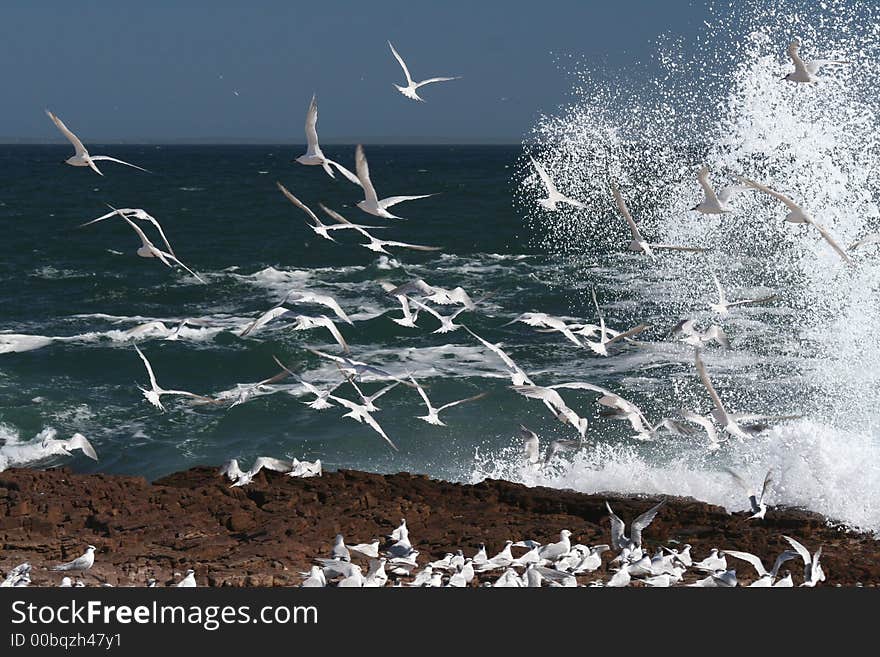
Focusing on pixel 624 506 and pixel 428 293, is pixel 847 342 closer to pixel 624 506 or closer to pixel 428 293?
pixel 624 506

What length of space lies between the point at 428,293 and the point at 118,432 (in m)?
7.39

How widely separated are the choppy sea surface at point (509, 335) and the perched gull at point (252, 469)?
1973 mm

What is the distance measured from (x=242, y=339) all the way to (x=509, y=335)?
5.97m

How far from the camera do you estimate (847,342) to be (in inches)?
892

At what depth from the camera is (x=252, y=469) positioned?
41.3ft

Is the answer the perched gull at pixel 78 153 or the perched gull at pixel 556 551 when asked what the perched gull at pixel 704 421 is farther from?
the perched gull at pixel 78 153

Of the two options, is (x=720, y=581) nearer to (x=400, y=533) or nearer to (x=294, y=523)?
(x=400, y=533)

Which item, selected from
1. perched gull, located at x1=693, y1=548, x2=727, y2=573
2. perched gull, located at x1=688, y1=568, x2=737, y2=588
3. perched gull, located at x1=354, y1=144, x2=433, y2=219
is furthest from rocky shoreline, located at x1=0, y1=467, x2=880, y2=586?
perched gull, located at x1=354, y1=144, x2=433, y2=219

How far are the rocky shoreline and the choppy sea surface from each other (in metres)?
2.04

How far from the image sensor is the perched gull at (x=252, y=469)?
12398mm

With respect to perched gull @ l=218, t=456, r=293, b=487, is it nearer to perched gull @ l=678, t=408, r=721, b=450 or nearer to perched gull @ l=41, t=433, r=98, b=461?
perched gull @ l=41, t=433, r=98, b=461

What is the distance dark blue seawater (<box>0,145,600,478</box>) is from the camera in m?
17.3

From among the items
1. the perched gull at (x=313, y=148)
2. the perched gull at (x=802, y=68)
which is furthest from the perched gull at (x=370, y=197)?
the perched gull at (x=802, y=68)

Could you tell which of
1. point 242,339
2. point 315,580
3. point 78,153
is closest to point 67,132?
point 78,153
